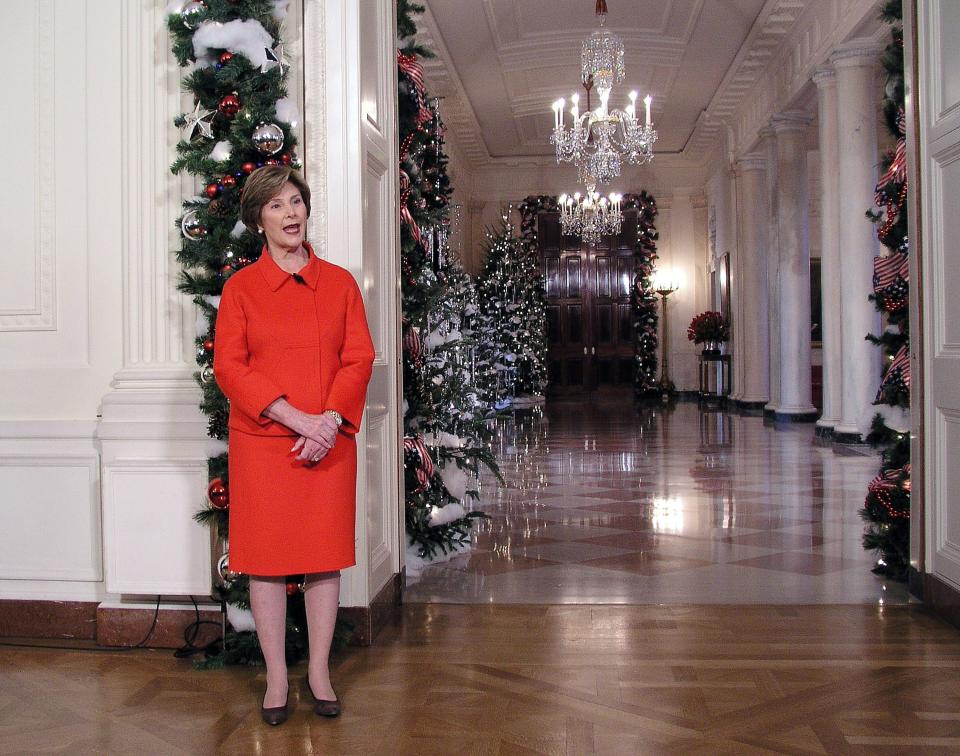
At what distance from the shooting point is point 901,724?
2791 millimetres

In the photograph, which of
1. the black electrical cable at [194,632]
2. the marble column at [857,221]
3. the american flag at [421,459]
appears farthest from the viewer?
the marble column at [857,221]

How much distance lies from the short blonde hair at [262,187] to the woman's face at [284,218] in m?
0.01

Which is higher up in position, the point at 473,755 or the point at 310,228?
the point at 310,228

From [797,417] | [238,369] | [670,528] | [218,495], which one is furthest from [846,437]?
[238,369]

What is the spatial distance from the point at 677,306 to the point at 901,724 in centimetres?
1772

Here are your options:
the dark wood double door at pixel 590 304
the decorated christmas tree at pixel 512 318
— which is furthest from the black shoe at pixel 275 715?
the dark wood double door at pixel 590 304

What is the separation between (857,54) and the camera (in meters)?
10.2

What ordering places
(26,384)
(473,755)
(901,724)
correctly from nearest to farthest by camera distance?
(473,755), (901,724), (26,384)

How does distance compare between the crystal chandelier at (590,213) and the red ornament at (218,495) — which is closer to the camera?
the red ornament at (218,495)

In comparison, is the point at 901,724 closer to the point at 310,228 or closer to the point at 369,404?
the point at 369,404

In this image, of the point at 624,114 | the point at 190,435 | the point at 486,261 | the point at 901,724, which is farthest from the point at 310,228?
the point at 486,261

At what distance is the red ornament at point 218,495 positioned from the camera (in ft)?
11.2

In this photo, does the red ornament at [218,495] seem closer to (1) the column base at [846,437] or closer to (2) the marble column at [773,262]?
(1) the column base at [846,437]

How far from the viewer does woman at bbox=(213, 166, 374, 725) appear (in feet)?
9.20
